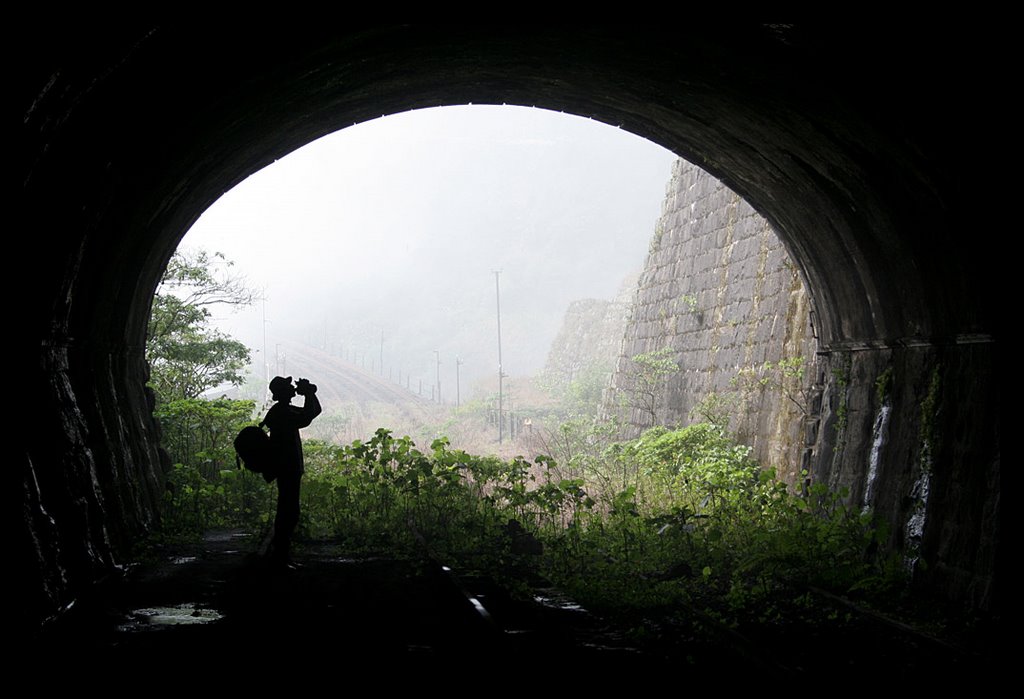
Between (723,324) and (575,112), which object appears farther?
(723,324)

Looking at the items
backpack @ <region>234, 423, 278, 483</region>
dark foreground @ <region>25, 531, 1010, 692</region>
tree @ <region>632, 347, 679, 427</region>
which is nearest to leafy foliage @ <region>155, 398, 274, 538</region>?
backpack @ <region>234, 423, 278, 483</region>

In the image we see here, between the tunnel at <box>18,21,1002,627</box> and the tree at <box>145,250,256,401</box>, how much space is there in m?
8.00

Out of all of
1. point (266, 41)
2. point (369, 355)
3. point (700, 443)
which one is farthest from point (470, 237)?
point (266, 41)

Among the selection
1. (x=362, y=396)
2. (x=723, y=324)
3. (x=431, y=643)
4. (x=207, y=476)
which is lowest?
(x=431, y=643)

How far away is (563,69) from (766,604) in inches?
187

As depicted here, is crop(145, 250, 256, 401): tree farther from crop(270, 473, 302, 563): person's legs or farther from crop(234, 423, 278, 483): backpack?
crop(270, 473, 302, 563): person's legs

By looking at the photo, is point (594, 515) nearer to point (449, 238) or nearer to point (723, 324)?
point (723, 324)

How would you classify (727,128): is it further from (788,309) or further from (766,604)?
(788,309)

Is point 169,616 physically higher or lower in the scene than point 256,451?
lower

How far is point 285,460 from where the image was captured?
9.44m

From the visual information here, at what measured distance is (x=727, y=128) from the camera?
381 inches

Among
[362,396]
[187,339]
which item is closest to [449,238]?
[362,396]

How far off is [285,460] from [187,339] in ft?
37.7

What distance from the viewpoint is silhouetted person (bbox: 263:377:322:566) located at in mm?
9297
